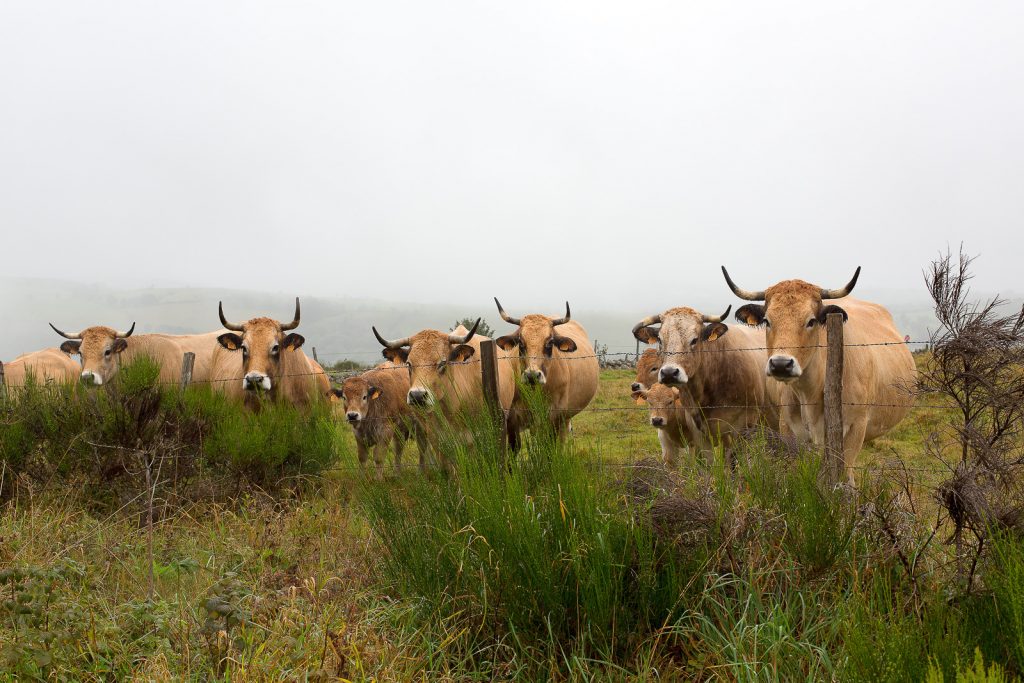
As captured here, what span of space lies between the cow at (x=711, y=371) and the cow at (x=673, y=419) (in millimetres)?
41

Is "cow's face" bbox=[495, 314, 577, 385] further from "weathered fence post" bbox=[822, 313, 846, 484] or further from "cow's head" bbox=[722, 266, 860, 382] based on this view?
"weathered fence post" bbox=[822, 313, 846, 484]

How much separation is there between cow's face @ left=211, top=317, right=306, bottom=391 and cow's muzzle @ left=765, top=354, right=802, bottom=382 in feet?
19.7

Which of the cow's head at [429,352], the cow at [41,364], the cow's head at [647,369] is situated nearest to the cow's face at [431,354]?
the cow's head at [429,352]

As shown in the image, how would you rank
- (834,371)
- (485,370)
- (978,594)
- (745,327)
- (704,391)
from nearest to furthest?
(978,594) → (834,371) → (485,370) → (704,391) → (745,327)

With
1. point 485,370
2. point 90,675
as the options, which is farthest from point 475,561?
point 485,370

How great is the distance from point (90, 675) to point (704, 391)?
5.99 m

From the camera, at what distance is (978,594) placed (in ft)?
8.92

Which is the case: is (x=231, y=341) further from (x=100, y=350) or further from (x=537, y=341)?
(x=537, y=341)

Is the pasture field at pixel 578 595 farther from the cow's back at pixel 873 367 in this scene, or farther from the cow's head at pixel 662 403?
the cow's head at pixel 662 403

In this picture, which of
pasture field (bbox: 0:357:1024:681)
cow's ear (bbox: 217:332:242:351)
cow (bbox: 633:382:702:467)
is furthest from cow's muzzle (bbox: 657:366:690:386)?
cow's ear (bbox: 217:332:242:351)

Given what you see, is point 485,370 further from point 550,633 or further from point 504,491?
point 550,633

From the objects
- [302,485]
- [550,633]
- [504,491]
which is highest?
[504,491]

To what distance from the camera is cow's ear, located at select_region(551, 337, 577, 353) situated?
8555mm

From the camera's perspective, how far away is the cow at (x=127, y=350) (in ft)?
38.0
